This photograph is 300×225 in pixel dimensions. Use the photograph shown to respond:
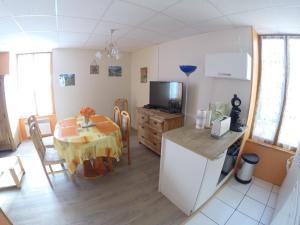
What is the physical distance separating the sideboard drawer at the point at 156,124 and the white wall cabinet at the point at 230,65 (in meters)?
1.16

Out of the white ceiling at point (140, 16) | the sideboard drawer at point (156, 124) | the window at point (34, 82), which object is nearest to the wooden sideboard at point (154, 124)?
the sideboard drawer at point (156, 124)

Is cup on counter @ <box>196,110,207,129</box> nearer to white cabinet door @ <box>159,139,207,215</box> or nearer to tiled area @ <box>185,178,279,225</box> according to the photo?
white cabinet door @ <box>159,139,207,215</box>

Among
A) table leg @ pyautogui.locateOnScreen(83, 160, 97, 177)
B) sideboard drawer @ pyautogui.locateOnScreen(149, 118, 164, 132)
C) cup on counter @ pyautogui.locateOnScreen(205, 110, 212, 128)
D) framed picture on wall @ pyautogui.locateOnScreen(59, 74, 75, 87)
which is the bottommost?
table leg @ pyautogui.locateOnScreen(83, 160, 97, 177)

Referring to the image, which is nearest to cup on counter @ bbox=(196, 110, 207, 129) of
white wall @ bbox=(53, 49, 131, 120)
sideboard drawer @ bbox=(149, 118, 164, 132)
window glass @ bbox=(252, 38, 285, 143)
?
sideboard drawer @ bbox=(149, 118, 164, 132)

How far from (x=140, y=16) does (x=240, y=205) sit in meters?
2.57

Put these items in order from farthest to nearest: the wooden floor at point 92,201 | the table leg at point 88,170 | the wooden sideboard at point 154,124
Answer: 1. the wooden sideboard at point 154,124
2. the table leg at point 88,170
3. the wooden floor at point 92,201

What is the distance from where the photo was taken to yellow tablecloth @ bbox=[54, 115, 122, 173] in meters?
1.95

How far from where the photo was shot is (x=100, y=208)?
5.95 feet

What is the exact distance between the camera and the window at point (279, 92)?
6.57 ft

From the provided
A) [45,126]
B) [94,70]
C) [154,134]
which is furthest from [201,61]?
[45,126]

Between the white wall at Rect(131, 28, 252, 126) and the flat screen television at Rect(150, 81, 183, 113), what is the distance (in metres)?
0.22

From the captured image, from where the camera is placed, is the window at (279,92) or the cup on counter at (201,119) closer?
the window at (279,92)

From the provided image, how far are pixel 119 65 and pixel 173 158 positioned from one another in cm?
332

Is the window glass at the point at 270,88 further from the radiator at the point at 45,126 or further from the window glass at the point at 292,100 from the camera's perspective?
the radiator at the point at 45,126
